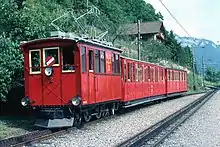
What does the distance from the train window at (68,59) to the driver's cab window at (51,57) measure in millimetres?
271

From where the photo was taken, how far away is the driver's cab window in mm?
14336

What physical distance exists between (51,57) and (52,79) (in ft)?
2.64

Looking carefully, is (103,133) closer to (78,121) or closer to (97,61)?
(78,121)

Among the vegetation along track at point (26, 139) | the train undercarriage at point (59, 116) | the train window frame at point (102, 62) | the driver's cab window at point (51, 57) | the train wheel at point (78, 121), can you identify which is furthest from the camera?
the train window frame at point (102, 62)

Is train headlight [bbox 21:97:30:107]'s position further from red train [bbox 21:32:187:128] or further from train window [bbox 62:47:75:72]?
train window [bbox 62:47:75:72]

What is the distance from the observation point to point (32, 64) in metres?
14.9

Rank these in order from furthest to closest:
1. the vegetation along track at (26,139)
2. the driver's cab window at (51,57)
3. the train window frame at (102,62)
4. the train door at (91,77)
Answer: the train window frame at (102,62) < the train door at (91,77) < the driver's cab window at (51,57) < the vegetation along track at (26,139)

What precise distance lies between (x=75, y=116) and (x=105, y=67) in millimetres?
2802

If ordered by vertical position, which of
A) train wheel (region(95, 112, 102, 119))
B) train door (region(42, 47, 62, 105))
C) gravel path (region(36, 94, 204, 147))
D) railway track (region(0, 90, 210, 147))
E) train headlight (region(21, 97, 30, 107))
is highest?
train door (region(42, 47, 62, 105))

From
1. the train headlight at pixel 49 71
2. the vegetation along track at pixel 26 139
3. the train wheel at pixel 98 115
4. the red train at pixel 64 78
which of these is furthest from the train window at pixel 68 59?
the train wheel at pixel 98 115

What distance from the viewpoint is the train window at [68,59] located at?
14.1 m

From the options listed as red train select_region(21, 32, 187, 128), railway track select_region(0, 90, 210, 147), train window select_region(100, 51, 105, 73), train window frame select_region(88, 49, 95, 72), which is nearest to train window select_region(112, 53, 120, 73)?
→ red train select_region(21, 32, 187, 128)

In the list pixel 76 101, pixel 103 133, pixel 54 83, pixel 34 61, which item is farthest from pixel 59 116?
pixel 34 61

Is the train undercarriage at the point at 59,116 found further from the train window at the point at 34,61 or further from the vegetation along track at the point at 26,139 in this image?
the train window at the point at 34,61
